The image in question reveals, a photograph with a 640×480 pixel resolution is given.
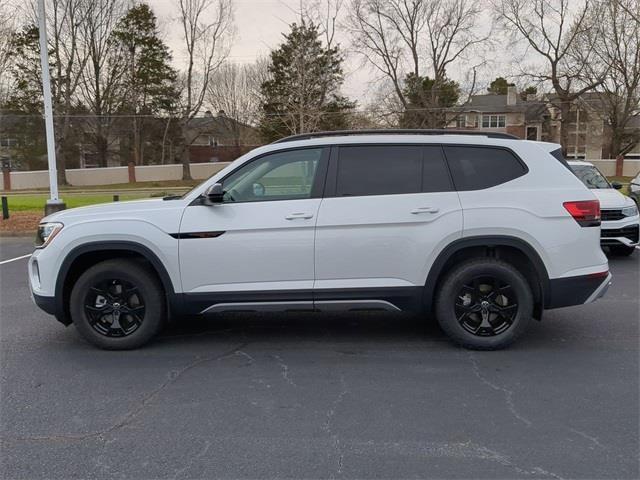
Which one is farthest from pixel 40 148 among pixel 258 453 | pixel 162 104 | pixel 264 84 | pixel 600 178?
pixel 258 453

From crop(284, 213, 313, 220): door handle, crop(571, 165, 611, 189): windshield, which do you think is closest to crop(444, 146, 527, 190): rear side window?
crop(284, 213, 313, 220): door handle

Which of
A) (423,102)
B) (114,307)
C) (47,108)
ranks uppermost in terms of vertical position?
(423,102)

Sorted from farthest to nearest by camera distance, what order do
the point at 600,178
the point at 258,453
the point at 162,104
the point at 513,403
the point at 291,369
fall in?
1. the point at 162,104
2. the point at 600,178
3. the point at 291,369
4. the point at 513,403
5. the point at 258,453

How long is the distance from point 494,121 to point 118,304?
69105mm

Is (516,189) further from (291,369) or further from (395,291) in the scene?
(291,369)

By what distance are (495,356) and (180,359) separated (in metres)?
2.75

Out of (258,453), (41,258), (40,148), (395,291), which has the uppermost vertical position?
(40,148)

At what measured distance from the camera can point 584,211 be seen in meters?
4.56

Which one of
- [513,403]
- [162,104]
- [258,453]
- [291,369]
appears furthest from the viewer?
[162,104]

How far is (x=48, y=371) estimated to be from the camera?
4.42m

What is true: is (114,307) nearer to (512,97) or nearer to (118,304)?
(118,304)

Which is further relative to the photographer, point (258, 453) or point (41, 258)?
point (41, 258)

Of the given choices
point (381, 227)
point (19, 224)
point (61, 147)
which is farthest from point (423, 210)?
point (61, 147)

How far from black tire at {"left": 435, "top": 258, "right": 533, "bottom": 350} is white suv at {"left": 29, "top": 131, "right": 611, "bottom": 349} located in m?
0.01
